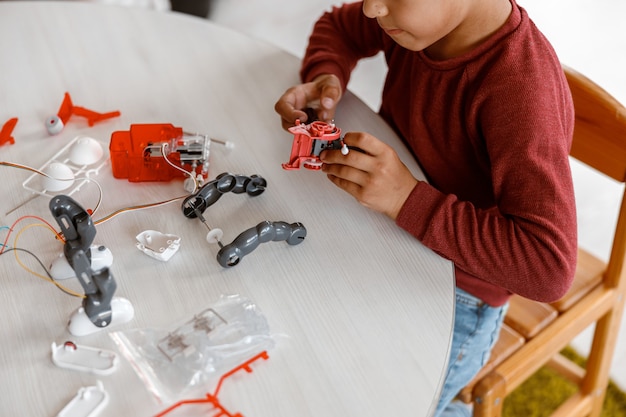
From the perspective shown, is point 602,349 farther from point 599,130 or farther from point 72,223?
point 72,223

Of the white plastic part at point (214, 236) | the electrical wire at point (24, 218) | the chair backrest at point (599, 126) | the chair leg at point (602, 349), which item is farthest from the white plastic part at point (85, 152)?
the chair leg at point (602, 349)

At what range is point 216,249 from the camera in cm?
79

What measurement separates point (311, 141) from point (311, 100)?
8.5 inches

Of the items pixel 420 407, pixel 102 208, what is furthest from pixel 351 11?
pixel 420 407

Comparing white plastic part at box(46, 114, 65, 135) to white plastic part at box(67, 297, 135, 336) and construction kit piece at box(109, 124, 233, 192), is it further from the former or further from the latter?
white plastic part at box(67, 297, 135, 336)

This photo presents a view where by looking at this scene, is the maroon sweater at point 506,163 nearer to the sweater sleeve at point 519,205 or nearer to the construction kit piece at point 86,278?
the sweater sleeve at point 519,205

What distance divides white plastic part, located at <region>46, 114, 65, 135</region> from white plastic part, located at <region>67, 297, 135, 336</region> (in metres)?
0.33

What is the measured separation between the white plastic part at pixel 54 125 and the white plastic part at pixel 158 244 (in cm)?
24

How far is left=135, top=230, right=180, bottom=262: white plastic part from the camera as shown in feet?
2.52

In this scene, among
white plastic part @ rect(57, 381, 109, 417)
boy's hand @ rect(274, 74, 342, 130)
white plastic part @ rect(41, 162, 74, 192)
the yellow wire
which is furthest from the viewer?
boy's hand @ rect(274, 74, 342, 130)

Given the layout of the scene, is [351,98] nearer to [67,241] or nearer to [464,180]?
[464,180]

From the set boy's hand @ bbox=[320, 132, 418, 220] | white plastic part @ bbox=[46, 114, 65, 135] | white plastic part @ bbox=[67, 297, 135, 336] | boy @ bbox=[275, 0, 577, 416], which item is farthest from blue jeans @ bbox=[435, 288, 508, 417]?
white plastic part @ bbox=[46, 114, 65, 135]

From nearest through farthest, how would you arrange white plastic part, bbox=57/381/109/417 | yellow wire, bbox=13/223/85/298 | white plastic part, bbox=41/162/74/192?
white plastic part, bbox=57/381/109/417 < yellow wire, bbox=13/223/85/298 < white plastic part, bbox=41/162/74/192

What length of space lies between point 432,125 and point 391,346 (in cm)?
38
